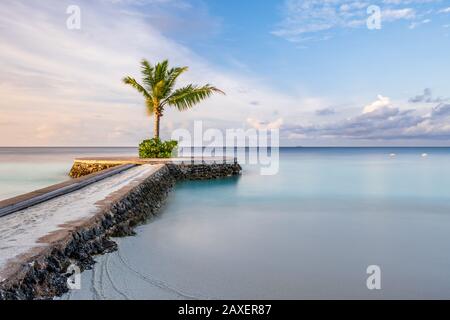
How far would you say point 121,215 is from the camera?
22.2 feet

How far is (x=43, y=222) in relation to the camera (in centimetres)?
504

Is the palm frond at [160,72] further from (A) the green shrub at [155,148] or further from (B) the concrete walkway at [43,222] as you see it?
(B) the concrete walkway at [43,222]

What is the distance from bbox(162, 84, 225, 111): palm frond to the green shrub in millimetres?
2127

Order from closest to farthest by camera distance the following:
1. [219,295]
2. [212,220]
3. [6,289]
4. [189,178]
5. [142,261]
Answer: [6,289], [219,295], [142,261], [212,220], [189,178]

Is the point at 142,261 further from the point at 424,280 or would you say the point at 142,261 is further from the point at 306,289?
the point at 424,280

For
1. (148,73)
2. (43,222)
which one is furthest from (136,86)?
(43,222)

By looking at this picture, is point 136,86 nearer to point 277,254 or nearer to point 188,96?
point 188,96

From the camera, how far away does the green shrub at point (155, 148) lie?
2008 cm

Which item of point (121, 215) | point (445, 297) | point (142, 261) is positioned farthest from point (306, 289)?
point (121, 215)

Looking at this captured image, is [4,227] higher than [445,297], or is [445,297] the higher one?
[4,227]

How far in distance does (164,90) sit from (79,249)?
16.2 m

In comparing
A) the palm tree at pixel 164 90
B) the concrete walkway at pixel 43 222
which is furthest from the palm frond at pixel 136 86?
the concrete walkway at pixel 43 222

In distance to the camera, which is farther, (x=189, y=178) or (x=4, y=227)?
(x=189, y=178)
